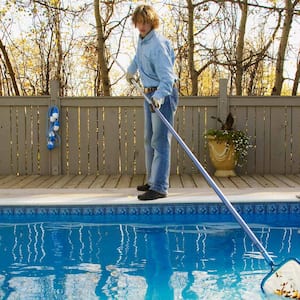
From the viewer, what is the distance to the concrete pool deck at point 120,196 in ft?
12.2

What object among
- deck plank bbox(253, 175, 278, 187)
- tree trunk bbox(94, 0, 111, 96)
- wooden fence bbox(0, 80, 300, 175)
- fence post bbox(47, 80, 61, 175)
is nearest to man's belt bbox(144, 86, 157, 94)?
deck plank bbox(253, 175, 278, 187)

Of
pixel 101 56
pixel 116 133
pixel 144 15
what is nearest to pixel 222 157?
pixel 116 133

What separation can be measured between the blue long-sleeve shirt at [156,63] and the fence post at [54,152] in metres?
1.66

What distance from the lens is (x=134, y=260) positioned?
2.78 meters

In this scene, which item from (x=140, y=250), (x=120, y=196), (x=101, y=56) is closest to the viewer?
(x=140, y=250)

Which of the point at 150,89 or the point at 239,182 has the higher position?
the point at 150,89

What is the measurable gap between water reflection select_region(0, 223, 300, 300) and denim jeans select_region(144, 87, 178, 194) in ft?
1.27

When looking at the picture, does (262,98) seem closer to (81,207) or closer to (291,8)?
(291,8)

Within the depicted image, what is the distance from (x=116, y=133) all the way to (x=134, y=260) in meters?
2.63

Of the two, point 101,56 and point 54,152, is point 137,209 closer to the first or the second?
point 54,152

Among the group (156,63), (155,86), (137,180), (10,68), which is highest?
(10,68)

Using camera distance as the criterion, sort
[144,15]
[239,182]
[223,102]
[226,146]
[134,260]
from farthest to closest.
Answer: [223,102]
[226,146]
[239,182]
[144,15]
[134,260]

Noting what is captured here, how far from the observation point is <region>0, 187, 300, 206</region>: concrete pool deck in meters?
3.71

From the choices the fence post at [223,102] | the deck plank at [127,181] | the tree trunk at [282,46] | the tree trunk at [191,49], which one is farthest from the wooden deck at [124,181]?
the tree trunk at [191,49]
